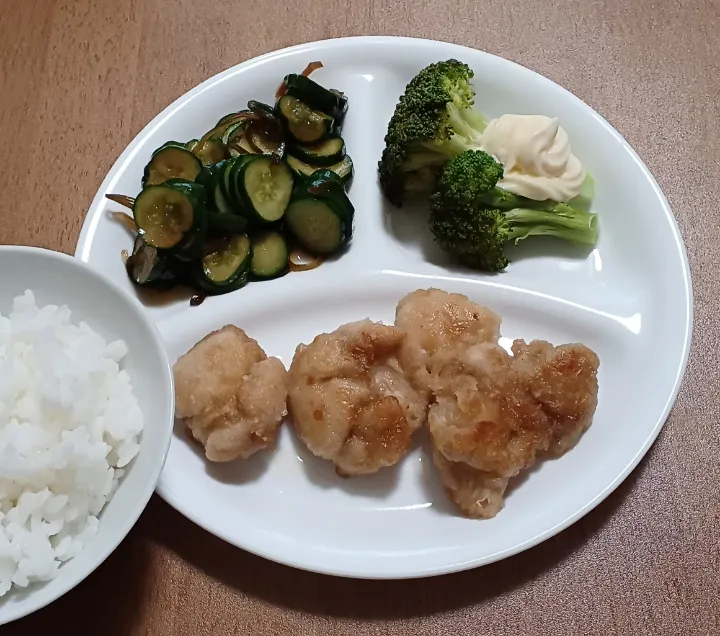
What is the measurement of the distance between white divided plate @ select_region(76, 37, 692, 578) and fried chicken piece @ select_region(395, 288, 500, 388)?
19 cm

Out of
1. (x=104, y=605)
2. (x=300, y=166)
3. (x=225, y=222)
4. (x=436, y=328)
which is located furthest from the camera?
(x=300, y=166)

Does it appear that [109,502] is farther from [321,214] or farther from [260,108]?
[260,108]

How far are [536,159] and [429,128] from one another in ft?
1.46

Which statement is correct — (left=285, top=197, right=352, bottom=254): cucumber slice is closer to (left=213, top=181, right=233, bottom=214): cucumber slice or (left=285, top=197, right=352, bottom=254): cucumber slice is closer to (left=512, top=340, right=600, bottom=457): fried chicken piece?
(left=213, top=181, right=233, bottom=214): cucumber slice

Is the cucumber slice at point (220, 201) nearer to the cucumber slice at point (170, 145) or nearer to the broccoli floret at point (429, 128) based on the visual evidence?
the cucumber slice at point (170, 145)

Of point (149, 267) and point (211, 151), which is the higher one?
point (211, 151)

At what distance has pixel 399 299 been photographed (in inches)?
104

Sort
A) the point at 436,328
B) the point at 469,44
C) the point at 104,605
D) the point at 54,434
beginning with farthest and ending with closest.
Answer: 1. the point at 469,44
2. the point at 436,328
3. the point at 104,605
4. the point at 54,434

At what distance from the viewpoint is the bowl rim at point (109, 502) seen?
1699 mm

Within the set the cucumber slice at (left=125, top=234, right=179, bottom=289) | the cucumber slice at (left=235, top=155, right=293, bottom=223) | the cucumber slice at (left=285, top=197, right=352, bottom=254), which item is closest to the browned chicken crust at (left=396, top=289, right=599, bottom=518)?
the cucumber slice at (left=285, top=197, right=352, bottom=254)

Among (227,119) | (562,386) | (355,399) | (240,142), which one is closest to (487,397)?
(562,386)

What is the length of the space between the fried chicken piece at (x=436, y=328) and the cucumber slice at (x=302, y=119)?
0.81 meters

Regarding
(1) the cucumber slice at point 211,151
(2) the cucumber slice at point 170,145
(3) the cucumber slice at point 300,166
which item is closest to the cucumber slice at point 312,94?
(3) the cucumber slice at point 300,166

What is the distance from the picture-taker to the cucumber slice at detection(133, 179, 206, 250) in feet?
7.88
